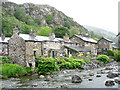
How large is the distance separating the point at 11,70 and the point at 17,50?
737 centimetres

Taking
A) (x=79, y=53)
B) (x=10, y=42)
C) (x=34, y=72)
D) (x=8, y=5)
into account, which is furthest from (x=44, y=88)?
(x=8, y=5)

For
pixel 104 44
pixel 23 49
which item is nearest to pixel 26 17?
pixel 104 44

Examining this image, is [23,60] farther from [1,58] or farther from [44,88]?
[44,88]

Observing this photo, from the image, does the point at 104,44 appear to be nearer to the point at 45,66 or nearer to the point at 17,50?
the point at 45,66

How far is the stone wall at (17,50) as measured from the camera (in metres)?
44.2

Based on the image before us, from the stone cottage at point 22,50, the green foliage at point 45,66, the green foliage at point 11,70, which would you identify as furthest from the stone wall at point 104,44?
the green foliage at point 11,70

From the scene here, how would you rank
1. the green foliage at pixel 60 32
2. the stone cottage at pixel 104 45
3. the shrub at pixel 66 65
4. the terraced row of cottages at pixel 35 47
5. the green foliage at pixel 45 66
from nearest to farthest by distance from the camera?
the green foliage at pixel 45 66 < the terraced row of cottages at pixel 35 47 < the shrub at pixel 66 65 < the stone cottage at pixel 104 45 < the green foliage at pixel 60 32

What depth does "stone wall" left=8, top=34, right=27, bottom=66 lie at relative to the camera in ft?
145

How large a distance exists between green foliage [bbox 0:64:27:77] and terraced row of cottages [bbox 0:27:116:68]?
381 cm

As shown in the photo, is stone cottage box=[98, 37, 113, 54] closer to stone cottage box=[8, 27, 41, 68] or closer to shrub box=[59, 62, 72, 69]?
shrub box=[59, 62, 72, 69]

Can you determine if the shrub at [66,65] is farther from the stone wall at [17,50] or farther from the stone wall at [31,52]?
the stone wall at [17,50]

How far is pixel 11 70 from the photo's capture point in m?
→ 38.6

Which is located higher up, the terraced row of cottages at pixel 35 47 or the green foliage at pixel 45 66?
the terraced row of cottages at pixel 35 47

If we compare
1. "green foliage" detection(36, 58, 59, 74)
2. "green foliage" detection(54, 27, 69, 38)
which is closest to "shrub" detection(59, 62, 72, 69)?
"green foliage" detection(36, 58, 59, 74)
